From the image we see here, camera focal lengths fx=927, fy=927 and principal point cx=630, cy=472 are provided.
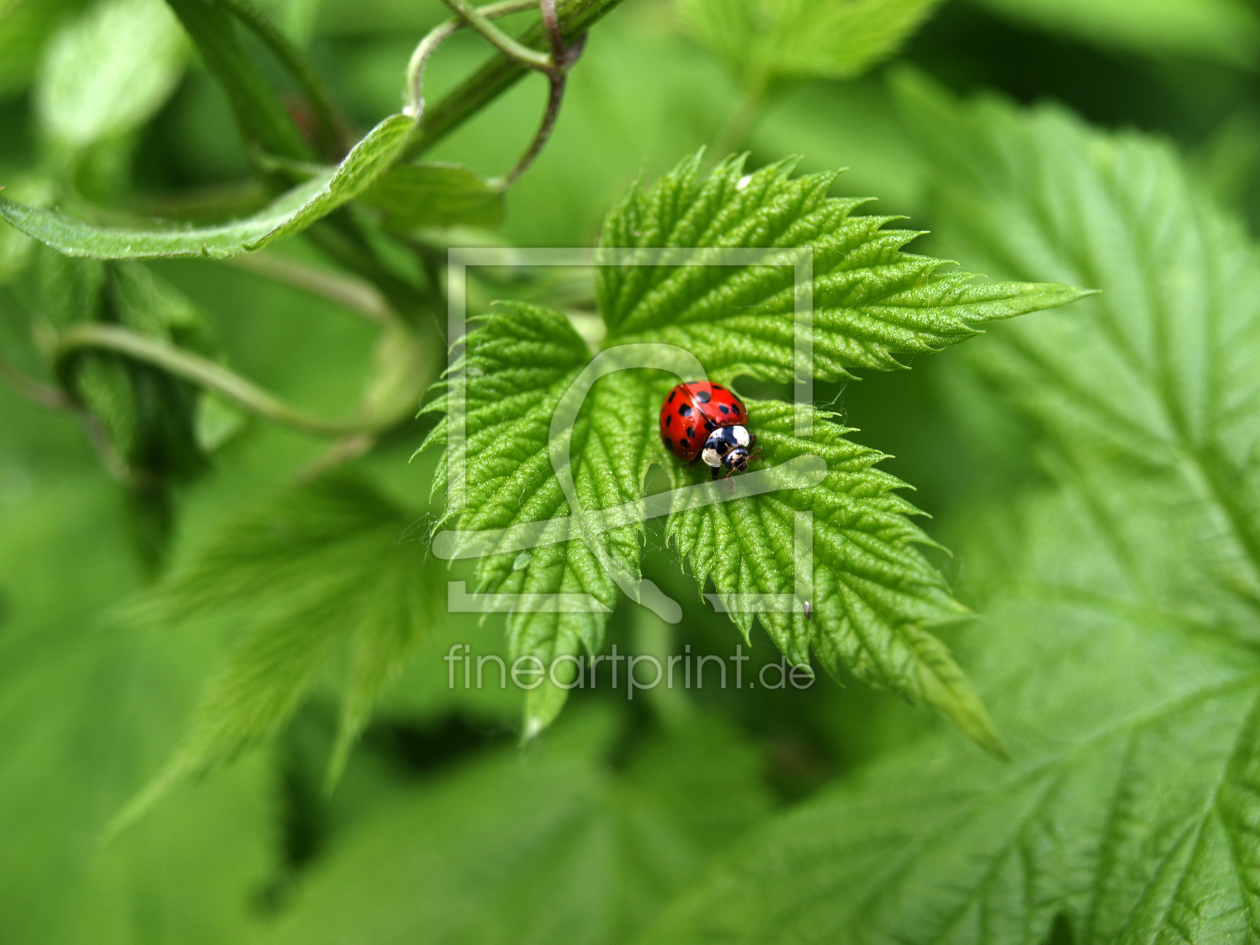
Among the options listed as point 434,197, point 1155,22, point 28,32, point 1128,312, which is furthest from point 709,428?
point 1155,22

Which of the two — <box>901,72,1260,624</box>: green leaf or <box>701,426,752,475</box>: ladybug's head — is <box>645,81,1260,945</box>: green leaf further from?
<box>701,426,752,475</box>: ladybug's head

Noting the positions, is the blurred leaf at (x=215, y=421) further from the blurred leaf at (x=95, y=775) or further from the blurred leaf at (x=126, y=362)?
the blurred leaf at (x=95, y=775)

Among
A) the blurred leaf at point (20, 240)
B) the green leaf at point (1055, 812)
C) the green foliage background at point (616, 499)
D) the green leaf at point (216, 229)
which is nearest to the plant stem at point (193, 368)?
the green foliage background at point (616, 499)

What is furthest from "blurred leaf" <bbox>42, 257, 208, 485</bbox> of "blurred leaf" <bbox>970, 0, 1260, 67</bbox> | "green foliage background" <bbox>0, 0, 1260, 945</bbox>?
"blurred leaf" <bbox>970, 0, 1260, 67</bbox>

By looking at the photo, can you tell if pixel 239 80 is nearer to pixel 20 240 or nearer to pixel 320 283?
pixel 320 283

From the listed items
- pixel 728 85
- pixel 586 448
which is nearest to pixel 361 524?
pixel 586 448

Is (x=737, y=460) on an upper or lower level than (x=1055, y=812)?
upper
